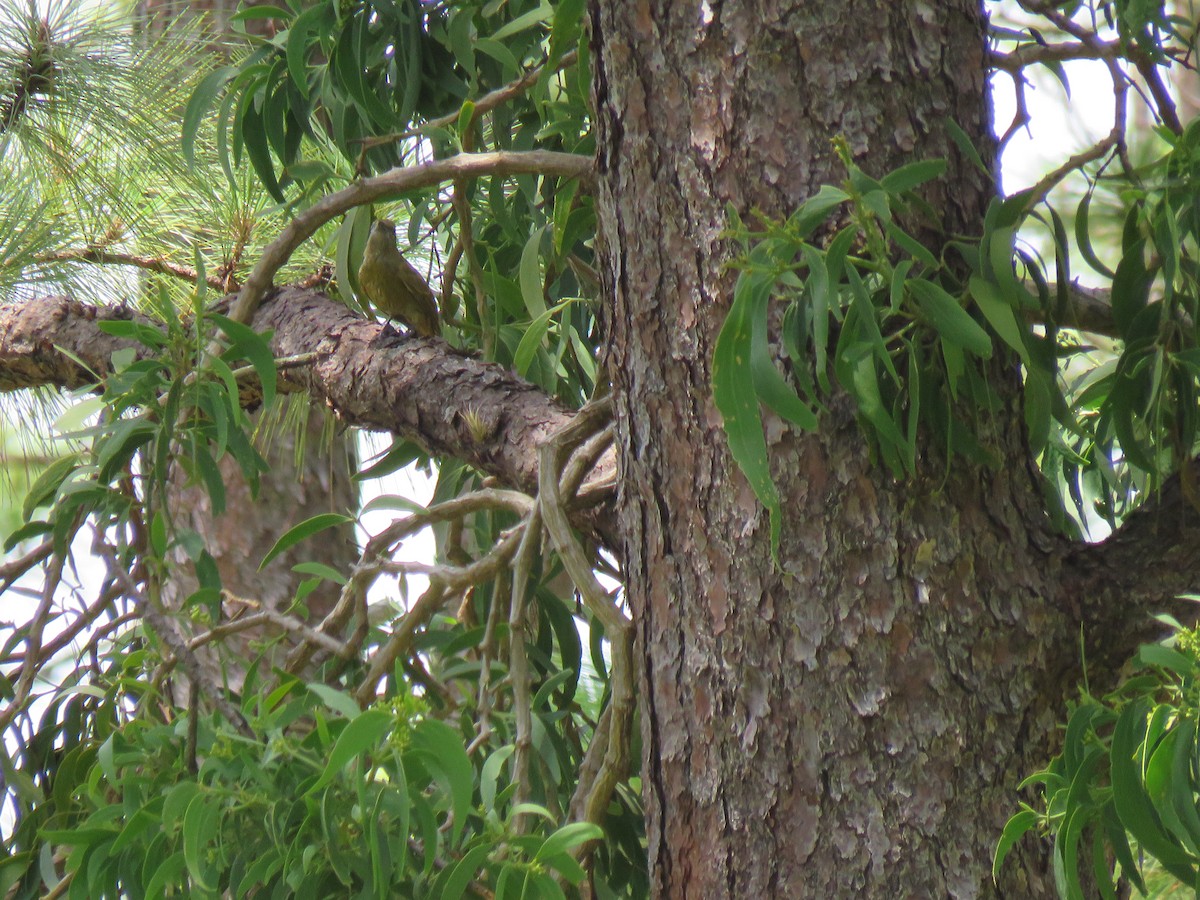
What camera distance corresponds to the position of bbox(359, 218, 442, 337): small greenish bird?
1.32 meters

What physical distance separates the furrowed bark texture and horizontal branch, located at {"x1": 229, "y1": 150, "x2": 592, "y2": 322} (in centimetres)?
14

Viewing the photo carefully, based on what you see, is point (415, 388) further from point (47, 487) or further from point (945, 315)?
point (945, 315)

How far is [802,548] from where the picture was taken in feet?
2.18

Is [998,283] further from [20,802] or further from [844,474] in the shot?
[20,802]

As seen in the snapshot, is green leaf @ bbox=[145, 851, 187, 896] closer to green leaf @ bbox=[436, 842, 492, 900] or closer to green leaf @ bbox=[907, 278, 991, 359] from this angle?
green leaf @ bbox=[436, 842, 492, 900]

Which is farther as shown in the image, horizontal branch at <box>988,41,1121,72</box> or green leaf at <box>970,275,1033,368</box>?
horizontal branch at <box>988,41,1121,72</box>

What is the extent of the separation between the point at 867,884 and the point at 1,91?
142 centimetres

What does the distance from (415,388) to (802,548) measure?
1.60ft

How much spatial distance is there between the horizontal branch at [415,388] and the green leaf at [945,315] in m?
0.38

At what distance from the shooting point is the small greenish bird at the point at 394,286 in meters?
1.32

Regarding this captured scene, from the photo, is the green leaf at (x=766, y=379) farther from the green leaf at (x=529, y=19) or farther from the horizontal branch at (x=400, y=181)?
the green leaf at (x=529, y=19)

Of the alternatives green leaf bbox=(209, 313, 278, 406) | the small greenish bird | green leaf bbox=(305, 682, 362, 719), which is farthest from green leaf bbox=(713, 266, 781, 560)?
the small greenish bird

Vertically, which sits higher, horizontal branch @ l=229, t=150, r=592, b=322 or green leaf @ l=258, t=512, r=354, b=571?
horizontal branch @ l=229, t=150, r=592, b=322

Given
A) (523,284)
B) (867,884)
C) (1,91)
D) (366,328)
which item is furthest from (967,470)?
(1,91)
